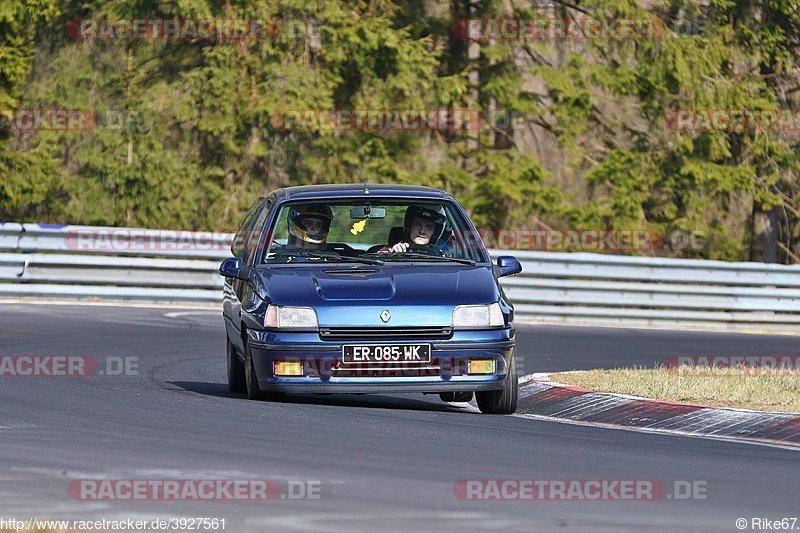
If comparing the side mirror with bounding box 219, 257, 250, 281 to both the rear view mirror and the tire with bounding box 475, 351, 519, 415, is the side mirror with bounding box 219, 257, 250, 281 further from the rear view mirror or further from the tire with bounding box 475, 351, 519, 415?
the tire with bounding box 475, 351, 519, 415

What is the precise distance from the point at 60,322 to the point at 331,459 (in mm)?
10474

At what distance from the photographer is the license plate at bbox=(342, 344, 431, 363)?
1046 centimetres

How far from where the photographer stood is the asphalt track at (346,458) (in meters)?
6.89

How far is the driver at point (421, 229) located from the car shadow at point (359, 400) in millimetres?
1164

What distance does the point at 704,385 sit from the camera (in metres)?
12.5

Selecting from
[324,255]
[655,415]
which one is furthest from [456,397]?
[655,415]

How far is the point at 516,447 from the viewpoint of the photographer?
901 cm

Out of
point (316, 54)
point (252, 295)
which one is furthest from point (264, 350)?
point (316, 54)

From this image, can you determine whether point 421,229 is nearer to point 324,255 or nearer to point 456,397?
point 324,255

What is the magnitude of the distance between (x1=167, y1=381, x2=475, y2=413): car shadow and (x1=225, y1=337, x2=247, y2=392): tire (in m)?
0.07

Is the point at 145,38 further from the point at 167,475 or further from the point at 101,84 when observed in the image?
the point at 167,475

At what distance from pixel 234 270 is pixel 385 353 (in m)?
1.72

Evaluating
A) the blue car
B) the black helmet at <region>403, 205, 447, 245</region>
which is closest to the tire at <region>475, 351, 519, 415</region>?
the blue car

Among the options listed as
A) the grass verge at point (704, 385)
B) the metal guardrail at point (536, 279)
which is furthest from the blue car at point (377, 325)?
the metal guardrail at point (536, 279)
